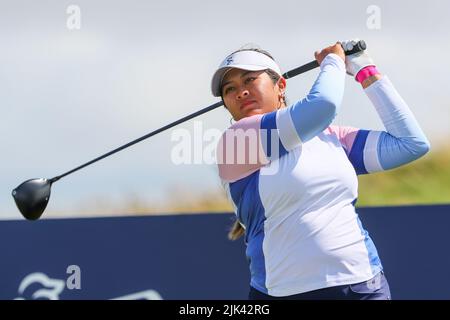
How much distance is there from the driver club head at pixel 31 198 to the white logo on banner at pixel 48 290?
21.7 inches

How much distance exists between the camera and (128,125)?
3.14m

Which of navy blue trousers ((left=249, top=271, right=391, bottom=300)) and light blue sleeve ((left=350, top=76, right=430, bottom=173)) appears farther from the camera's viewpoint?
light blue sleeve ((left=350, top=76, right=430, bottom=173))

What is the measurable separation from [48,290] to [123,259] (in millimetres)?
338

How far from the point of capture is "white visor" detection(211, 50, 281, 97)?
1.72 m

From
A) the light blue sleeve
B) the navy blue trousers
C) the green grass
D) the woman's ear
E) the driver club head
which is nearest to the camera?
the navy blue trousers

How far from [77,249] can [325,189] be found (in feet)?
5.88

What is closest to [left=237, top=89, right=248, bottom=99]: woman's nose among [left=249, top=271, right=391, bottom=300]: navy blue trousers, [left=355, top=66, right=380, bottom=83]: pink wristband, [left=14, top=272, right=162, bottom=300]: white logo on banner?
[left=355, top=66, right=380, bottom=83]: pink wristband

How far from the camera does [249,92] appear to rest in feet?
5.68

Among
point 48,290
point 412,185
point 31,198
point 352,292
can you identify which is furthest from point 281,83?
point 48,290

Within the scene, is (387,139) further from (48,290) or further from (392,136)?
(48,290)

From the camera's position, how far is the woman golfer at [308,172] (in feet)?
5.15

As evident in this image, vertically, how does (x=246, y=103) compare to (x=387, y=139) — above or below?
above

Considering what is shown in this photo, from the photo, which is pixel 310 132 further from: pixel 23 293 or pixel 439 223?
pixel 23 293

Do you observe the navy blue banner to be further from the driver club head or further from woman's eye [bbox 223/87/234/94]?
woman's eye [bbox 223/87/234/94]
